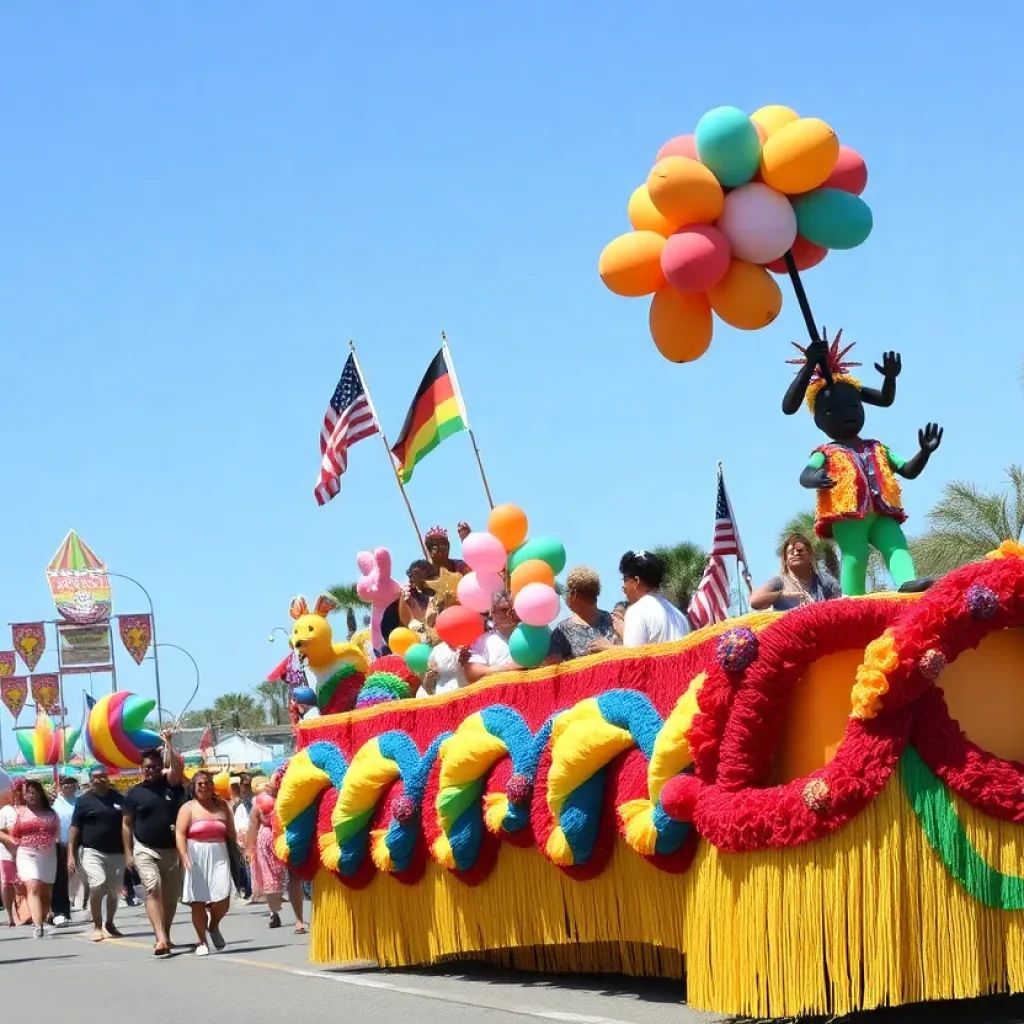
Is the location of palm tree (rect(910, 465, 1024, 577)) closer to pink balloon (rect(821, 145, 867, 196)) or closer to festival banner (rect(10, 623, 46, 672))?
pink balloon (rect(821, 145, 867, 196))

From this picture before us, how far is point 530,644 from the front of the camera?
9.50 meters

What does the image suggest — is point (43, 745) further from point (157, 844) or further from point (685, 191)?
point (685, 191)

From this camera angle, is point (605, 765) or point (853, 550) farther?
point (605, 765)

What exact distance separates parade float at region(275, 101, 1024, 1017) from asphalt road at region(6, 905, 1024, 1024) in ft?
0.75

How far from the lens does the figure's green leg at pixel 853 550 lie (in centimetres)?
785

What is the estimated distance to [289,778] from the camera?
1157 cm

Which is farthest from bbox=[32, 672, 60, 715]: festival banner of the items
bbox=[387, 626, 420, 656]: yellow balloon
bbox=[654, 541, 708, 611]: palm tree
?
bbox=[387, 626, 420, 656]: yellow balloon

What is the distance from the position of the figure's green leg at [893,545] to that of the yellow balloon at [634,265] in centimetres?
152

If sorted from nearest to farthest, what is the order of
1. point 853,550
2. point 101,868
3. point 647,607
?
point 853,550 < point 647,607 < point 101,868

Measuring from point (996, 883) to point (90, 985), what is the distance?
7.89 meters

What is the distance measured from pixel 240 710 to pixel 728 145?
89186mm

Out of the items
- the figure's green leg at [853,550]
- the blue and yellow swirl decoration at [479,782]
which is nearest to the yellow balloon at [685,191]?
the figure's green leg at [853,550]

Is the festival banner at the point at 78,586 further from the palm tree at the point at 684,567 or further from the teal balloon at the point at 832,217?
the teal balloon at the point at 832,217

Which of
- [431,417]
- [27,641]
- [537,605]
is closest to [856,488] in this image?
[537,605]
